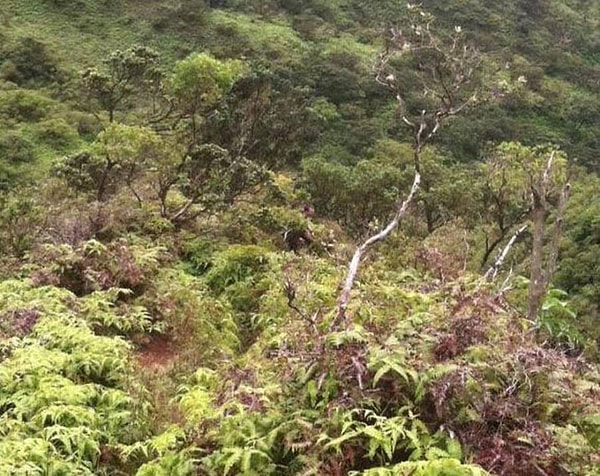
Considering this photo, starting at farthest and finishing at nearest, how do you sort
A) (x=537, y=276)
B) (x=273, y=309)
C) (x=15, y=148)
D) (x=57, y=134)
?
1. (x=57, y=134)
2. (x=15, y=148)
3. (x=273, y=309)
4. (x=537, y=276)

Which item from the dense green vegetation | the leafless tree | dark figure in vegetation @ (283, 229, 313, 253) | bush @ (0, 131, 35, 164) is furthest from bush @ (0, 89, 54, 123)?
the leafless tree

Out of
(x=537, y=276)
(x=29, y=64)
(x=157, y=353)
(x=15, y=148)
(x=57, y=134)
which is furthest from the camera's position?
(x=29, y=64)

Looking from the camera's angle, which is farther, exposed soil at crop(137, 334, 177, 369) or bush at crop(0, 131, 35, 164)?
bush at crop(0, 131, 35, 164)

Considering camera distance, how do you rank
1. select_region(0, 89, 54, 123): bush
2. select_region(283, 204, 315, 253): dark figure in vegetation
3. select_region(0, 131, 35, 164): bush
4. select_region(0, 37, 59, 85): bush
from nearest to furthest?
select_region(283, 204, 315, 253): dark figure in vegetation < select_region(0, 131, 35, 164): bush < select_region(0, 89, 54, 123): bush < select_region(0, 37, 59, 85): bush

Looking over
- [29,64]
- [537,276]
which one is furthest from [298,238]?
[29,64]

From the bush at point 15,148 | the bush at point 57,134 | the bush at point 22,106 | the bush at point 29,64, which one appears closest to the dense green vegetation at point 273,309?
the bush at point 15,148

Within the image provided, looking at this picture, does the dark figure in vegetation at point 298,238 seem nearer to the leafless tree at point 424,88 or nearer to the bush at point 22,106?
the leafless tree at point 424,88

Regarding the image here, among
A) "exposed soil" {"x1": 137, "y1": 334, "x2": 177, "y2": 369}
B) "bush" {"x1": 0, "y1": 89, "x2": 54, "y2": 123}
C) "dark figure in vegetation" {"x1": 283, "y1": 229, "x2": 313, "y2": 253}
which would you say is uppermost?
"exposed soil" {"x1": 137, "y1": 334, "x2": 177, "y2": 369}

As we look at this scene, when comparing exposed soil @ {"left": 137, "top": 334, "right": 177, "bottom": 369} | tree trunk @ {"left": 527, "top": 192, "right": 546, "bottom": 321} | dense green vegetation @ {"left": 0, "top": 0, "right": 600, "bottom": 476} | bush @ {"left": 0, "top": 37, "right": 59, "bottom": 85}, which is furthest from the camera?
bush @ {"left": 0, "top": 37, "right": 59, "bottom": 85}

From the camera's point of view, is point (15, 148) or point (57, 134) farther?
point (57, 134)

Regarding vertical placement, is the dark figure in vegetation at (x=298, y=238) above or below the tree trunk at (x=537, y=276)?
below

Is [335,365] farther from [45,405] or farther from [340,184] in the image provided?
[340,184]

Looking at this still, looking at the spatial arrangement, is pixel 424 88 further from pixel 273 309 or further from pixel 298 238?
pixel 298 238

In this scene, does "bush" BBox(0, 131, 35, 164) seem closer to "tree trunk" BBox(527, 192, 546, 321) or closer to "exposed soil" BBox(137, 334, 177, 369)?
"exposed soil" BBox(137, 334, 177, 369)
